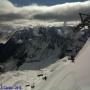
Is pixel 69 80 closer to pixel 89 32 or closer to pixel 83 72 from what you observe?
pixel 83 72

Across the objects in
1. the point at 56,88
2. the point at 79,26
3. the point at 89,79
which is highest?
the point at 79,26

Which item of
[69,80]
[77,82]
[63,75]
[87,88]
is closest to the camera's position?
[87,88]

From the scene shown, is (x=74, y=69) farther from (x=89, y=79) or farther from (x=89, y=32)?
(x=89, y=32)

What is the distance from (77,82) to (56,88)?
4467mm

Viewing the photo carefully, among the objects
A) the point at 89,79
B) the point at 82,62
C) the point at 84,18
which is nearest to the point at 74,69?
the point at 82,62

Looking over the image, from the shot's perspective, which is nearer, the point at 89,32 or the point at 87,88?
the point at 87,88

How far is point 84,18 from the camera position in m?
46.7

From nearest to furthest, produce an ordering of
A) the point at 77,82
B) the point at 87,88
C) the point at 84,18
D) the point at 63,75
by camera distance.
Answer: the point at 87,88 < the point at 77,82 < the point at 63,75 < the point at 84,18

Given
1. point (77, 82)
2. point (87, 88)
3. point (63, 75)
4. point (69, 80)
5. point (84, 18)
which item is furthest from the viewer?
point (84, 18)

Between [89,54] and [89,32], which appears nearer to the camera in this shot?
[89,54]

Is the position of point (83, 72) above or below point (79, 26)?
below

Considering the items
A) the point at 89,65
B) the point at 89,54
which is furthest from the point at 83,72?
the point at 89,54

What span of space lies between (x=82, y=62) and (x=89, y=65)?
82.3 inches

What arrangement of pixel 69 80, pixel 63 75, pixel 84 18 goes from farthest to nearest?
pixel 84 18, pixel 63 75, pixel 69 80
